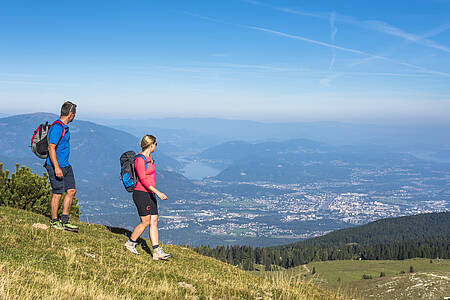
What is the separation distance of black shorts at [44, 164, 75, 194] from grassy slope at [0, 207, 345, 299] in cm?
154

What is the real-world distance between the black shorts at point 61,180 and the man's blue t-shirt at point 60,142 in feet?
0.65

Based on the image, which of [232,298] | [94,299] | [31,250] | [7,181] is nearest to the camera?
[94,299]

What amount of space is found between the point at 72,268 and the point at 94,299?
2843mm

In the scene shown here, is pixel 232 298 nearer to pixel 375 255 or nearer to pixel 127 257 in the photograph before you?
pixel 127 257

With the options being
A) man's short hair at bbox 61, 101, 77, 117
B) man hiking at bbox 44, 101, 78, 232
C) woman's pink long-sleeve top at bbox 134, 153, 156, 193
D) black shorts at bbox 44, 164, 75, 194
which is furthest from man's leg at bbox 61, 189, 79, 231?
woman's pink long-sleeve top at bbox 134, 153, 156, 193

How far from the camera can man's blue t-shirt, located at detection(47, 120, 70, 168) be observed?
10906 millimetres

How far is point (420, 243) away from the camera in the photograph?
497 ft

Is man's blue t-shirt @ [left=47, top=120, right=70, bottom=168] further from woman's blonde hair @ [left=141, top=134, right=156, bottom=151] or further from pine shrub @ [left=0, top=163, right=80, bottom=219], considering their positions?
pine shrub @ [left=0, top=163, right=80, bottom=219]

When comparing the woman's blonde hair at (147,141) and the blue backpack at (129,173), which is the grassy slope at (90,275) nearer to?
the blue backpack at (129,173)

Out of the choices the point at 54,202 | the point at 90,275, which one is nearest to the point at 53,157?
the point at 54,202

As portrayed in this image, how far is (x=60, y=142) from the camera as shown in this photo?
11.2m

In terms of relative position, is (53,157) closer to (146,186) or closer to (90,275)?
(146,186)

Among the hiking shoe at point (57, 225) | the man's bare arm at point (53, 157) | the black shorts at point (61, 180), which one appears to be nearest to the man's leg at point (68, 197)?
the black shorts at point (61, 180)

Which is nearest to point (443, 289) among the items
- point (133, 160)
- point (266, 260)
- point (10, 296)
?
point (133, 160)
